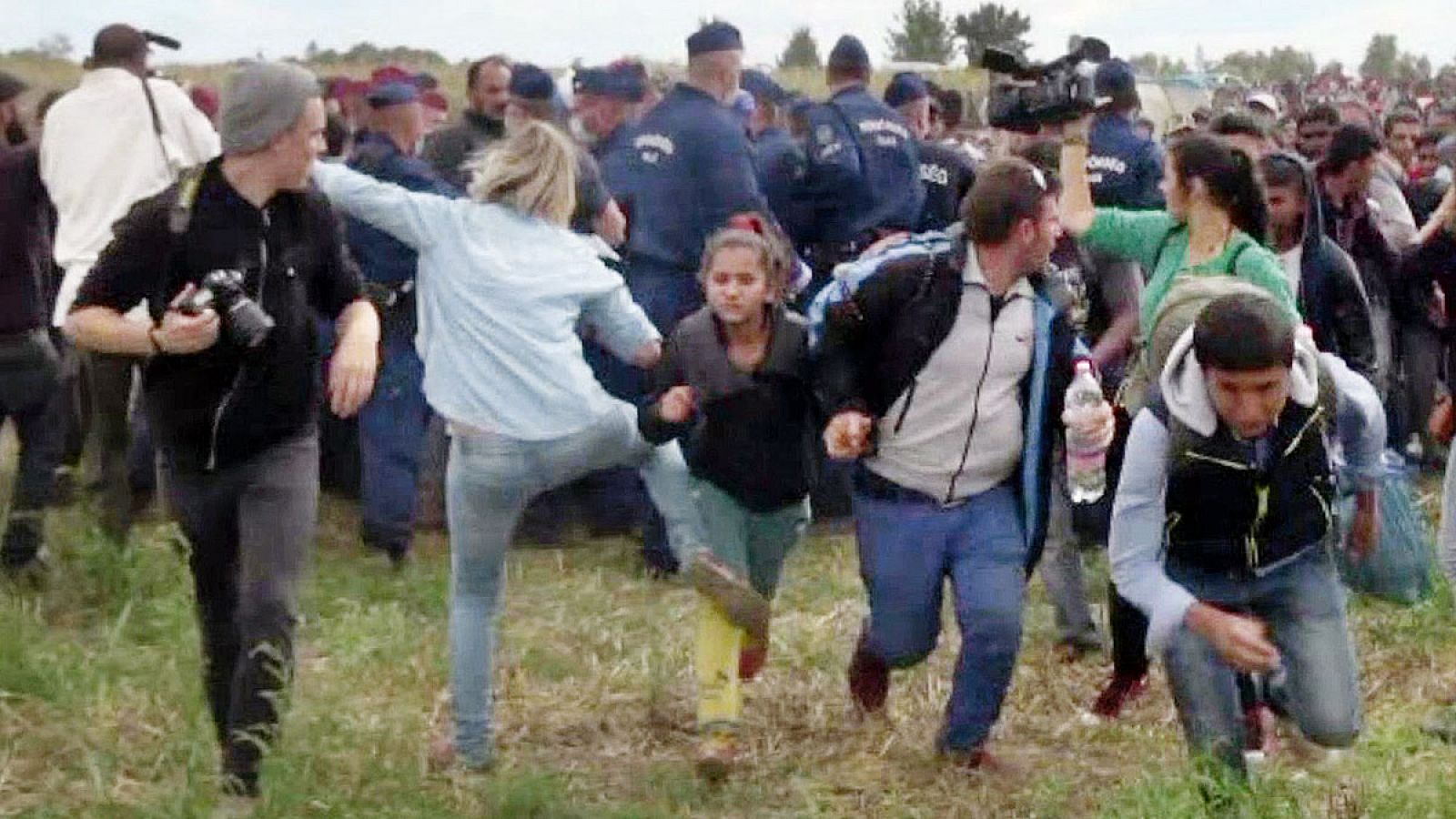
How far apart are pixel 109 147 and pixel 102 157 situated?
0.15ft

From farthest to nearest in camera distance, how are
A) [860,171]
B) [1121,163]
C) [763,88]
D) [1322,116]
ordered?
[763,88], [1322,116], [860,171], [1121,163]

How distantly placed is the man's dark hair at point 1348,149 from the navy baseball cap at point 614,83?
3158 millimetres

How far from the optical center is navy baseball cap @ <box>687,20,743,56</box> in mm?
9266

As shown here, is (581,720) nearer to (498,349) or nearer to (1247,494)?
(498,349)

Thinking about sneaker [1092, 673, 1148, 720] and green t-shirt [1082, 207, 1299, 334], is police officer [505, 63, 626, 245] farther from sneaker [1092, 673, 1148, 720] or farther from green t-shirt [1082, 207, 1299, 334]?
sneaker [1092, 673, 1148, 720]

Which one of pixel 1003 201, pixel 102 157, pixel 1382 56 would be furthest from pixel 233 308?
pixel 1382 56

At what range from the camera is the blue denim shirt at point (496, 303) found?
231 inches

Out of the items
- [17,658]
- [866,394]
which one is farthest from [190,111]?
[866,394]

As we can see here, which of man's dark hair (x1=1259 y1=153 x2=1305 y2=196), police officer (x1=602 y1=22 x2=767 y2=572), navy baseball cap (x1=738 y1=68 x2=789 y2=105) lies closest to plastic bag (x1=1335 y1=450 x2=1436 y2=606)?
man's dark hair (x1=1259 y1=153 x2=1305 y2=196)

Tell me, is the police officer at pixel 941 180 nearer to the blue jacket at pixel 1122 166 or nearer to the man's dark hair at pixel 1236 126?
the blue jacket at pixel 1122 166

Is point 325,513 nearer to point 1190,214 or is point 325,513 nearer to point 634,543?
point 634,543

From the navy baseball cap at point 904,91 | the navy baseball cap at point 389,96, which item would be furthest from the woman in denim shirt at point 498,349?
the navy baseball cap at point 904,91

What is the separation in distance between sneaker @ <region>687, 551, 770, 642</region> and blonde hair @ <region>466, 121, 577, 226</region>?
1.03m

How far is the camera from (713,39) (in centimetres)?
927
